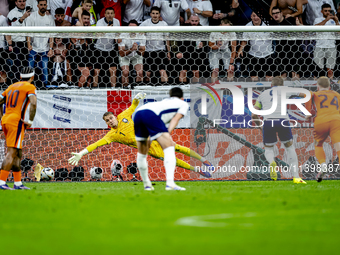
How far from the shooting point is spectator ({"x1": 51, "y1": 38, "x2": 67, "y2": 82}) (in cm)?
1164

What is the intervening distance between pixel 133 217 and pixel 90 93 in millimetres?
7130

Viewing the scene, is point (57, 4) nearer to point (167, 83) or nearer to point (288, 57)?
point (167, 83)

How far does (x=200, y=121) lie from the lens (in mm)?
10570

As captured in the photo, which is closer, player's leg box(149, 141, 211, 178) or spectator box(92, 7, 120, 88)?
player's leg box(149, 141, 211, 178)

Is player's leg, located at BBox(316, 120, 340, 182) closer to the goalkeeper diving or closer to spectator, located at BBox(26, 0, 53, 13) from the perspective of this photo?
the goalkeeper diving

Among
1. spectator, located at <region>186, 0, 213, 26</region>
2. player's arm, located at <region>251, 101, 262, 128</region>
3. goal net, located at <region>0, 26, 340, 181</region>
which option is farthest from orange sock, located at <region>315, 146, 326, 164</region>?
spectator, located at <region>186, 0, 213, 26</region>

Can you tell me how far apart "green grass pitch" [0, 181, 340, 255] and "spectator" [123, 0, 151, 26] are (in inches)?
331

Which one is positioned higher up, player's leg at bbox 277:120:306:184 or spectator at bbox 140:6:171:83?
spectator at bbox 140:6:171:83

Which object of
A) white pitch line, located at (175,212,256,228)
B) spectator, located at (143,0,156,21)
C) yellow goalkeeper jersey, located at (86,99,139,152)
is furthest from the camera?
spectator, located at (143,0,156,21)

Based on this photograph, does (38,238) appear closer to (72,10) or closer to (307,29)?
(307,29)

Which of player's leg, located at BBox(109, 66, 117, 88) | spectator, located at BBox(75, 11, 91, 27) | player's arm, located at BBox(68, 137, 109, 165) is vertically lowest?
player's arm, located at BBox(68, 137, 109, 165)

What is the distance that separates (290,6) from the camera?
Result: 543 inches

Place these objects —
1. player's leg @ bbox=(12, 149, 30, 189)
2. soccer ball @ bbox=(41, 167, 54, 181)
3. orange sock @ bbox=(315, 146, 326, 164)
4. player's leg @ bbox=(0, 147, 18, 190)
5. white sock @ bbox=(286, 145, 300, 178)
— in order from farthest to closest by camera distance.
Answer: soccer ball @ bbox=(41, 167, 54, 181), orange sock @ bbox=(315, 146, 326, 164), white sock @ bbox=(286, 145, 300, 178), player's leg @ bbox=(12, 149, 30, 189), player's leg @ bbox=(0, 147, 18, 190)

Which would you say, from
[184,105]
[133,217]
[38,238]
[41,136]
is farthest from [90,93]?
[38,238]
